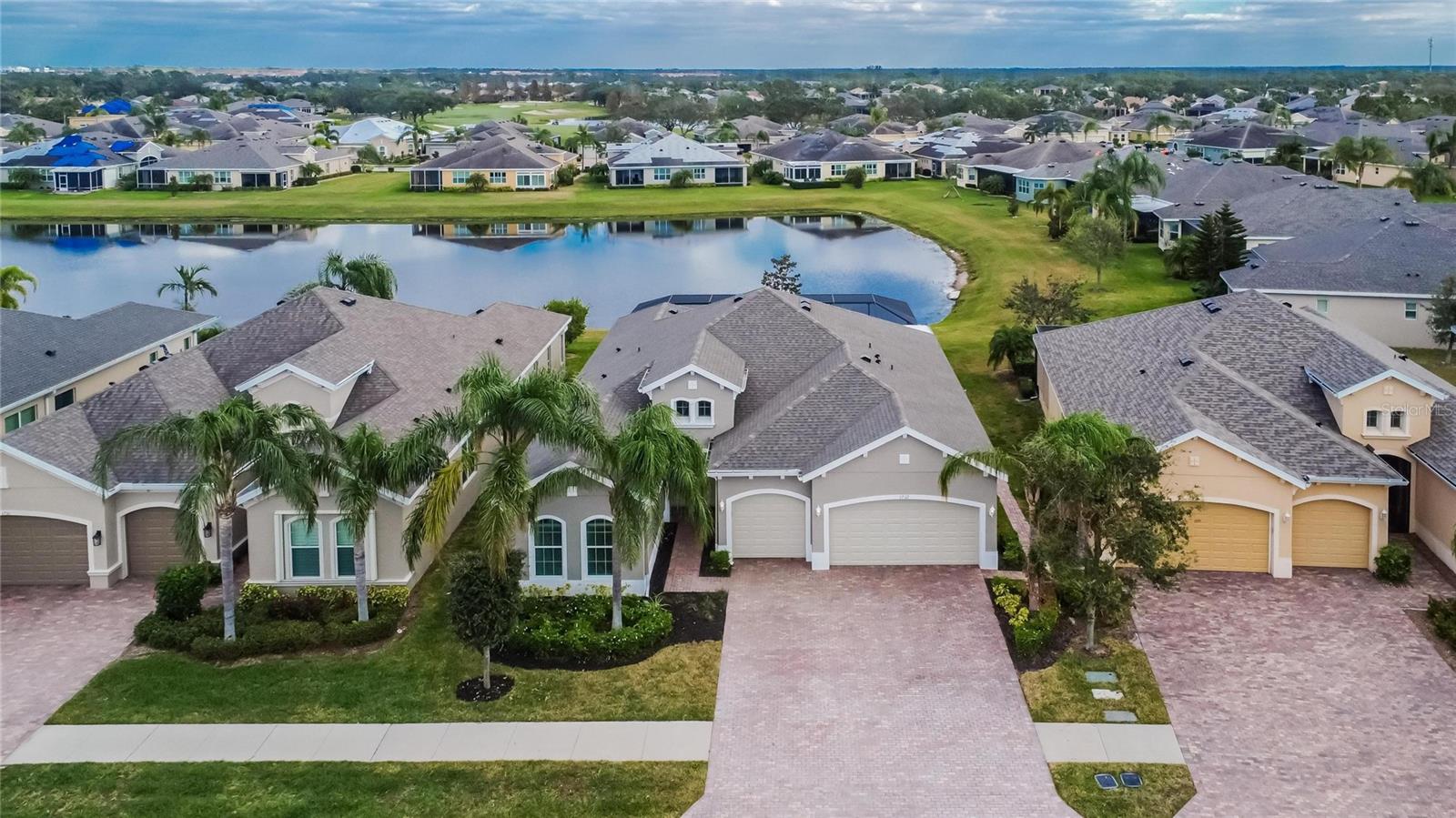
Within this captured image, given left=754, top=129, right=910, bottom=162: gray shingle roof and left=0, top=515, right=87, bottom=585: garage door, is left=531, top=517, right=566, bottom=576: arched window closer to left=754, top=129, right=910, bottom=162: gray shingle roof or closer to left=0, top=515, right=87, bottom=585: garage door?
left=0, top=515, right=87, bottom=585: garage door

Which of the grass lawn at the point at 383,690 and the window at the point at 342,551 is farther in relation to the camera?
the window at the point at 342,551

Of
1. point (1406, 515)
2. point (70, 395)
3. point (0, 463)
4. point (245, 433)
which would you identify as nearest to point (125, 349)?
point (70, 395)

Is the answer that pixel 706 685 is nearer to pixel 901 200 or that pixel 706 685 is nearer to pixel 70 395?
pixel 70 395

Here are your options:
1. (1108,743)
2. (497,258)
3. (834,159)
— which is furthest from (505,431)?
(834,159)

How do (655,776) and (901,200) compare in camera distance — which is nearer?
(655,776)

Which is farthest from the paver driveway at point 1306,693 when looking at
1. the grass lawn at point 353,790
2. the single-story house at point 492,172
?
the single-story house at point 492,172

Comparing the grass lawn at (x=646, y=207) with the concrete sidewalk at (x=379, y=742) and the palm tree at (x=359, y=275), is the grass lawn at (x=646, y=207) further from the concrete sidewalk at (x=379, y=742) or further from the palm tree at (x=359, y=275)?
the concrete sidewalk at (x=379, y=742)
